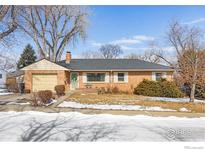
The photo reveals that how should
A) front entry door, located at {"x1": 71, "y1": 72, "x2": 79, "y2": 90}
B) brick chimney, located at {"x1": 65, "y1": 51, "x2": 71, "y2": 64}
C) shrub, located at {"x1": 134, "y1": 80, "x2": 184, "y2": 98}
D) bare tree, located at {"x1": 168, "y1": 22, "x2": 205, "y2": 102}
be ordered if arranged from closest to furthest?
bare tree, located at {"x1": 168, "y1": 22, "x2": 205, "y2": 102}
shrub, located at {"x1": 134, "y1": 80, "x2": 184, "y2": 98}
front entry door, located at {"x1": 71, "y1": 72, "x2": 79, "y2": 90}
brick chimney, located at {"x1": 65, "y1": 51, "x2": 71, "y2": 64}

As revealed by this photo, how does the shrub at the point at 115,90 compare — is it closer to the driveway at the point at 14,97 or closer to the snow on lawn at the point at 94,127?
the driveway at the point at 14,97

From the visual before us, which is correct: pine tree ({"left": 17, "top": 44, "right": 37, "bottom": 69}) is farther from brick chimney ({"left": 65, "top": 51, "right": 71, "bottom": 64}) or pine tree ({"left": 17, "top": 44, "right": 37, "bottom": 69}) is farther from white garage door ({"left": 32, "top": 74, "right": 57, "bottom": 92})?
brick chimney ({"left": 65, "top": 51, "right": 71, "bottom": 64})

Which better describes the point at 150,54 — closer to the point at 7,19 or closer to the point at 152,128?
the point at 7,19

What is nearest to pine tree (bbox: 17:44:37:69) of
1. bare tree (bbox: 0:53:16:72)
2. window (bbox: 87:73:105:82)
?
bare tree (bbox: 0:53:16:72)

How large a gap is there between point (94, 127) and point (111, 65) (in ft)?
41.1

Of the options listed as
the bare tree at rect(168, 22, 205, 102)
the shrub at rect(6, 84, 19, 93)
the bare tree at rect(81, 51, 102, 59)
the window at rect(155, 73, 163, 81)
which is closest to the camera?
the bare tree at rect(168, 22, 205, 102)

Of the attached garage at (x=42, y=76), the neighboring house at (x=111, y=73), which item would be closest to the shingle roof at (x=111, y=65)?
the neighboring house at (x=111, y=73)

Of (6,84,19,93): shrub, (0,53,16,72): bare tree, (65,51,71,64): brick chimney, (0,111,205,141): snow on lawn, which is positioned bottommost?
(0,111,205,141): snow on lawn

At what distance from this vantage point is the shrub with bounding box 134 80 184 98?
13867 mm

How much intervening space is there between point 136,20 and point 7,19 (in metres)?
6.44

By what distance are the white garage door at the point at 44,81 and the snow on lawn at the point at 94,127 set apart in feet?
17.8

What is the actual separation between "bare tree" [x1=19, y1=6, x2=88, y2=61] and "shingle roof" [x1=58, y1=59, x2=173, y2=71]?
7.78 ft

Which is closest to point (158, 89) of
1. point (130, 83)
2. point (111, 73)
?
point (130, 83)

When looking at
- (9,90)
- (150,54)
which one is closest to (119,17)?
(9,90)
